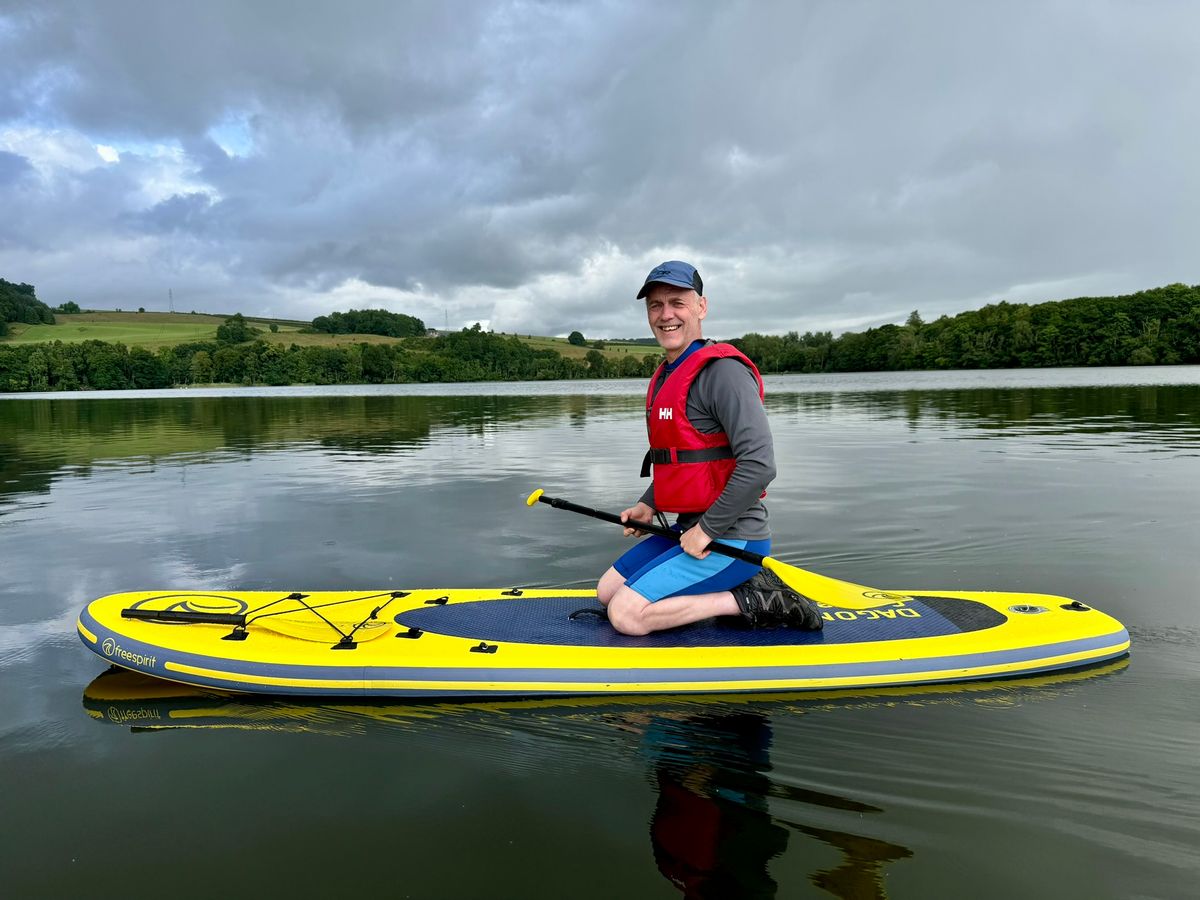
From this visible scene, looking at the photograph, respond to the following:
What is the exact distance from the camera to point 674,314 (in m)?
4.58

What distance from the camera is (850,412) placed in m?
27.5

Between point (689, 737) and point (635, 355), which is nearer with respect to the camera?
point (689, 737)

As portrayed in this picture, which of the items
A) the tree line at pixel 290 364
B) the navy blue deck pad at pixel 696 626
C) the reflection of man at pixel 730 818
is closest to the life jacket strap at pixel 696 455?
the navy blue deck pad at pixel 696 626

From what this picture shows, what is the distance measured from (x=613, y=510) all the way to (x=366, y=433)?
49.4 ft

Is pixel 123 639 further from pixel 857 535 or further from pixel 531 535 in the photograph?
pixel 857 535

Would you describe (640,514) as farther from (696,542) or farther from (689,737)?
(689,737)

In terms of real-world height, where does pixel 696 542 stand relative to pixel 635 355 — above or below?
below

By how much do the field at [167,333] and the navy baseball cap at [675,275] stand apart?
110827 millimetres

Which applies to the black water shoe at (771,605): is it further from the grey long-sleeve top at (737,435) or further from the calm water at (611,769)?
the calm water at (611,769)

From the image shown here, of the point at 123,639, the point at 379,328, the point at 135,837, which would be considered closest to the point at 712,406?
the point at 135,837

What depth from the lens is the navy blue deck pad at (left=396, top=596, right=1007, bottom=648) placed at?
4.39 metres

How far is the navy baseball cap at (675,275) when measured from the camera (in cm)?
443

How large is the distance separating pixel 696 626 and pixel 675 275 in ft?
7.50

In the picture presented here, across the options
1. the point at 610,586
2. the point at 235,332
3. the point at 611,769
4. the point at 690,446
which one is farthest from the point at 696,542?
the point at 235,332
